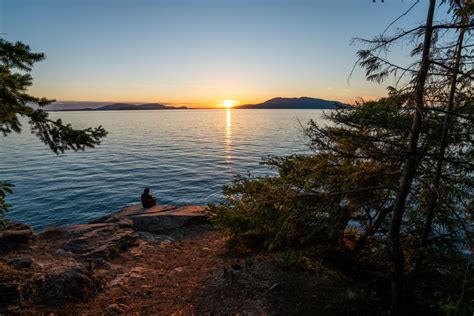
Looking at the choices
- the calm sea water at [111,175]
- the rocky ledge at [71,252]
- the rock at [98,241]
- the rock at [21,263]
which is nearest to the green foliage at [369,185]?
the rocky ledge at [71,252]

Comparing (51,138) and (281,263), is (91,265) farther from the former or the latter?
(281,263)

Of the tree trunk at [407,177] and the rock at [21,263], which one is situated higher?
the tree trunk at [407,177]

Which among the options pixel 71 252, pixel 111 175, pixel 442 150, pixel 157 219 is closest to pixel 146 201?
pixel 157 219

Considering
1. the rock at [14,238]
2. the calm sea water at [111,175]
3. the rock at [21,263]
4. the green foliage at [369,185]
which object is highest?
the green foliage at [369,185]

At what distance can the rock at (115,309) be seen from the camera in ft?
23.3

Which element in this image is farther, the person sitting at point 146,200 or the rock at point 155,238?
the person sitting at point 146,200

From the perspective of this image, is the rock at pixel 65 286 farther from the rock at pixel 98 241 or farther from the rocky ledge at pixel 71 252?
the rock at pixel 98 241

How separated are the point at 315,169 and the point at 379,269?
457cm

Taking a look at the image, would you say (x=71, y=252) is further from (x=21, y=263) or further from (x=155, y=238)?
(x=155, y=238)

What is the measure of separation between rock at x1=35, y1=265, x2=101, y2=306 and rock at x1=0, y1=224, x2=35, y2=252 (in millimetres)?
3926

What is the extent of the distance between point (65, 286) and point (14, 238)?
4.98 metres

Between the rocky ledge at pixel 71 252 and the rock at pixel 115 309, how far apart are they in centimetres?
82

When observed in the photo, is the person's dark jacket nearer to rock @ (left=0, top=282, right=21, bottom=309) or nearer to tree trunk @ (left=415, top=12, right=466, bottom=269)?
rock @ (left=0, top=282, right=21, bottom=309)

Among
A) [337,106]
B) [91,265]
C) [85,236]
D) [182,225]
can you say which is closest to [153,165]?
[182,225]
